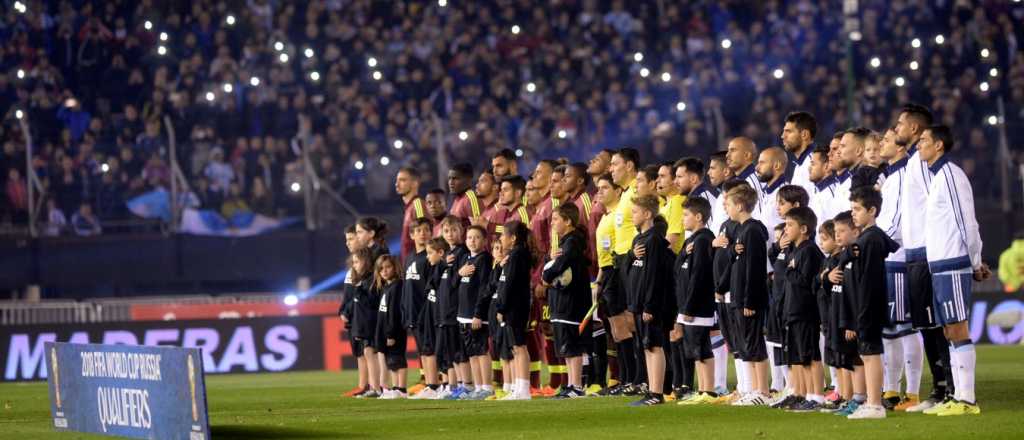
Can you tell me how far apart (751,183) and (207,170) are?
11.5m

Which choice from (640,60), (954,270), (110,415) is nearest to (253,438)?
(110,415)

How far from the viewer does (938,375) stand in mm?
11922

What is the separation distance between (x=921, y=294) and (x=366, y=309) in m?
6.26

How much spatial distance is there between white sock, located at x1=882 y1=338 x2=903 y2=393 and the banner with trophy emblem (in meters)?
5.08

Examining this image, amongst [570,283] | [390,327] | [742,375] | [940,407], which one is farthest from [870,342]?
[390,327]

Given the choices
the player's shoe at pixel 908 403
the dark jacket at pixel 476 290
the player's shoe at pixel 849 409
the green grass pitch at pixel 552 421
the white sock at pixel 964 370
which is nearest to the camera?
the green grass pitch at pixel 552 421

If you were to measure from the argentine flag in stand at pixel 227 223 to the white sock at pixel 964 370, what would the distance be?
13.7 metres

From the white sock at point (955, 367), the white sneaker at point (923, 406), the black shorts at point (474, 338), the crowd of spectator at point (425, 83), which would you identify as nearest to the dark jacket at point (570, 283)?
the black shorts at point (474, 338)

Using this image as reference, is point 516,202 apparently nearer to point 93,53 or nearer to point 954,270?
point 954,270

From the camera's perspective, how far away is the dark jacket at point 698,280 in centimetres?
1299

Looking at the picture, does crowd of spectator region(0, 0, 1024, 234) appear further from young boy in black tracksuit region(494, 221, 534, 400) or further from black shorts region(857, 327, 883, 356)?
black shorts region(857, 327, 883, 356)

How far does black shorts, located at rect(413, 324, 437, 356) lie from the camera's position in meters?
15.7

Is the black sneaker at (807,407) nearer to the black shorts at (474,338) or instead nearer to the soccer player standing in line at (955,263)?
the soccer player standing in line at (955,263)

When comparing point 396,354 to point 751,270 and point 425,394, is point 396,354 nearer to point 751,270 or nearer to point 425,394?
point 425,394
